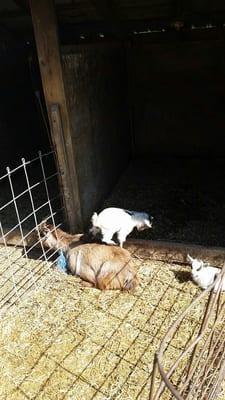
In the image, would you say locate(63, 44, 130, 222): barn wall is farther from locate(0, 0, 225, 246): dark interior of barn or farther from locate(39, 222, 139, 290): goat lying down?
locate(39, 222, 139, 290): goat lying down

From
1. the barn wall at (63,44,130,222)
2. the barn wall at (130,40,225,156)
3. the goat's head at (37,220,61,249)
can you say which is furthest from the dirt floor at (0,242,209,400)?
the barn wall at (130,40,225,156)

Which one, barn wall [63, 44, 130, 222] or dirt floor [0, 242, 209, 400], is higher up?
barn wall [63, 44, 130, 222]

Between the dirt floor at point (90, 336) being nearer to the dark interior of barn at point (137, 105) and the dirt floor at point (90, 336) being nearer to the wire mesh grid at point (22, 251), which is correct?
the wire mesh grid at point (22, 251)

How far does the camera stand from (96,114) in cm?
454

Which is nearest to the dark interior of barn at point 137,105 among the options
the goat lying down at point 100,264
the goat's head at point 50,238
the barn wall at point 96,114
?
the barn wall at point 96,114

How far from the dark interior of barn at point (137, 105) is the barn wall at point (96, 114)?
0.04ft

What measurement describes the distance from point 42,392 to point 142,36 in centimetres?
500

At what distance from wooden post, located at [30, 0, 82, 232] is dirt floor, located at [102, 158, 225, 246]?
29.2 inches

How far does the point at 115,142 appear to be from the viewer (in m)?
5.46

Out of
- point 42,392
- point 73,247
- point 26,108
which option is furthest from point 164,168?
point 42,392

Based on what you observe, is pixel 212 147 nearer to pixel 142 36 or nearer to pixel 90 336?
pixel 142 36

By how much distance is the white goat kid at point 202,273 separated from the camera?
125 inches

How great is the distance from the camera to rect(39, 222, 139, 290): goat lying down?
324 centimetres

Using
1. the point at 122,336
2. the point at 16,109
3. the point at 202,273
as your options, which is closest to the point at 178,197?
the point at 202,273
